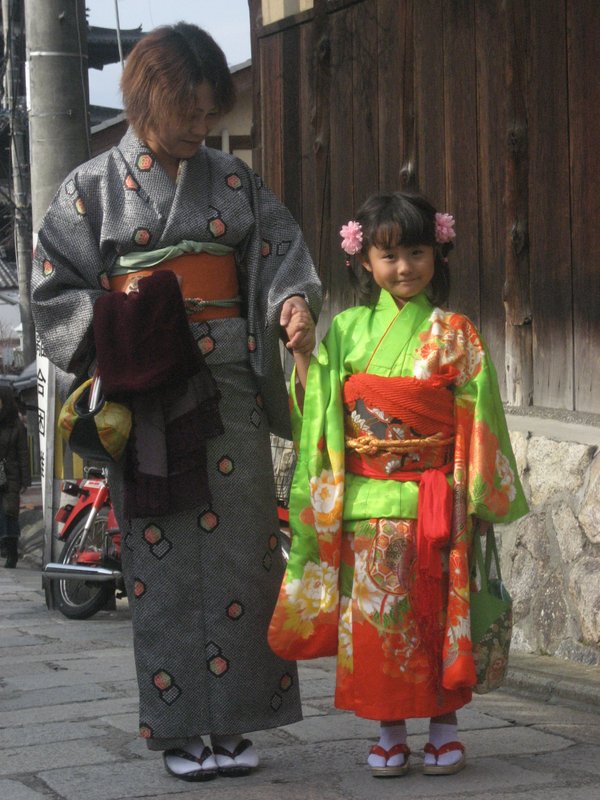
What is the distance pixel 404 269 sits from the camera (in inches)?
154

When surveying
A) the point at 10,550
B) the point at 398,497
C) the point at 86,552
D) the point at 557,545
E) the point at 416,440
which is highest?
the point at 416,440

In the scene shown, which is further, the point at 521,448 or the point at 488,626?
the point at 521,448

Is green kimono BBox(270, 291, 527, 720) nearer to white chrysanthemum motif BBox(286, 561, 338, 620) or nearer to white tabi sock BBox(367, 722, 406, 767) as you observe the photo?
white chrysanthemum motif BBox(286, 561, 338, 620)

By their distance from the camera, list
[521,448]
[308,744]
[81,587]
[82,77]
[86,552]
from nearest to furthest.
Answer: [308,744] < [521,448] < [86,552] < [81,587] < [82,77]

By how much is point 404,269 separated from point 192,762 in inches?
61.7

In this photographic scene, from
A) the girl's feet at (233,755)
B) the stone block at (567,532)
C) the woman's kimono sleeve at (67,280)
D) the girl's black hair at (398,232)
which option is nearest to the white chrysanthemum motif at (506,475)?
the girl's black hair at (398,232)

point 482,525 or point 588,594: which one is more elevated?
point 482,525

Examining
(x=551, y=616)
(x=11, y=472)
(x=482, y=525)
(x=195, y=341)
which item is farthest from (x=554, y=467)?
(x=11, y=472)

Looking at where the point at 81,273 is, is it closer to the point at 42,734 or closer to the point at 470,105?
the point at 42,734

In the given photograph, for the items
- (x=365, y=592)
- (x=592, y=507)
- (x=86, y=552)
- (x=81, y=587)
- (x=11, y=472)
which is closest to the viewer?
(x=365, y=592)

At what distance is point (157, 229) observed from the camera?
389cm

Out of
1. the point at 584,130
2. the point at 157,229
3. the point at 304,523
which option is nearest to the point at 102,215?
the point at 157,229

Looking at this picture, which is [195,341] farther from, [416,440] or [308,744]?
[308,744]

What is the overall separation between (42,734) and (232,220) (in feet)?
6.24
